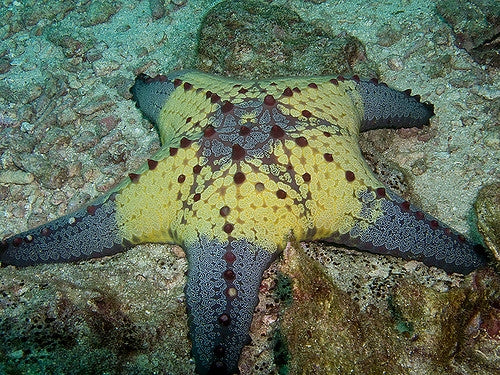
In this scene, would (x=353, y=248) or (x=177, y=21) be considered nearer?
(x=353, y=248)

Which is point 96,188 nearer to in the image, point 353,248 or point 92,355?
point 92,355

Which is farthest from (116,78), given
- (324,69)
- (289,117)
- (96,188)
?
(289,117)

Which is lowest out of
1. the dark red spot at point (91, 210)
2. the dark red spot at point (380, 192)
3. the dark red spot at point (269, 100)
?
the dark red spot at point (91, 210)

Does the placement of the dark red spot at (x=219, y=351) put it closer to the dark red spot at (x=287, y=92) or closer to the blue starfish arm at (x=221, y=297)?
the blue starfish arm at (x=221, y=297)

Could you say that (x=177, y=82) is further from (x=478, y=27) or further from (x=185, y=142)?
(x=478, y=27)

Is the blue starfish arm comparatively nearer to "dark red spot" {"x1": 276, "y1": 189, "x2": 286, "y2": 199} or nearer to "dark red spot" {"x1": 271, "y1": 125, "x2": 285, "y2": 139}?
"dark red spot" {"x1": 276, "y1": 189, "x2": 286, "y2": 199}

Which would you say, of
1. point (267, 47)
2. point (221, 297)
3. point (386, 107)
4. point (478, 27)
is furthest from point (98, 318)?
point (478, 27)

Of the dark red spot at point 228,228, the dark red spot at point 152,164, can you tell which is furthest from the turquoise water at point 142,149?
the dark red spot at point 152,164
